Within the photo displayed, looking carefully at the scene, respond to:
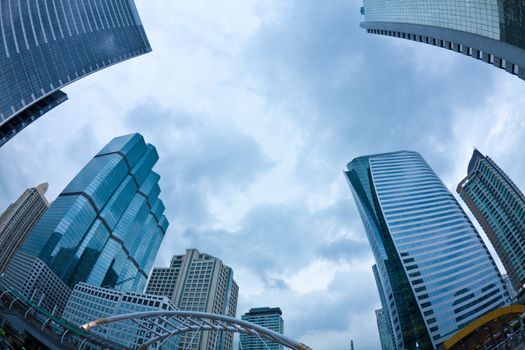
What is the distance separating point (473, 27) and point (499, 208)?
5245 inches

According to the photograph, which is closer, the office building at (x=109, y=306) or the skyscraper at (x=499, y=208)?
the office building at (x=109, y=306)

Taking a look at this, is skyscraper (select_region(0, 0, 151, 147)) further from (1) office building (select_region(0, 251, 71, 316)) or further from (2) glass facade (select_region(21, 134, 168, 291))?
(1) office building (select_region(0, 251, 71, 316))

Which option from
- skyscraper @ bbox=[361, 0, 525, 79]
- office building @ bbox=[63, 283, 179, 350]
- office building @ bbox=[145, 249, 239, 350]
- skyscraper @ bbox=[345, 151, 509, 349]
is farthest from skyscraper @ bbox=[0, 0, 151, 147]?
skyscraper @ bbox=[345, 151, 509, 349]

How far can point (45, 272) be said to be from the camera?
482ft

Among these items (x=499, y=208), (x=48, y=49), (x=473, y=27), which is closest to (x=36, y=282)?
(x=48, y=49)

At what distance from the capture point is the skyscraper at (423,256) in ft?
363

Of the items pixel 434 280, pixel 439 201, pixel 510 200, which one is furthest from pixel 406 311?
pixel 510 200

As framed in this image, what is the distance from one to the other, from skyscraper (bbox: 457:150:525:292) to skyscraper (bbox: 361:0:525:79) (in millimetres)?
108548

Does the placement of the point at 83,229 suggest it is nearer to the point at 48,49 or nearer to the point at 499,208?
the point at 48,49

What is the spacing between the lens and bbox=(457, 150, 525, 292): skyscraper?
461 ft

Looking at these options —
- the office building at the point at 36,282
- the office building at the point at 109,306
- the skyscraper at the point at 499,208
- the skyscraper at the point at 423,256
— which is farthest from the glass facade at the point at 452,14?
the office building at the point at 36,282

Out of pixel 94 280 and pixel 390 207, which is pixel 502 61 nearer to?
pixel 390 207

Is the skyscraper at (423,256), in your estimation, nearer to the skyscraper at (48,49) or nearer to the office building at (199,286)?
the office building at (199,286)

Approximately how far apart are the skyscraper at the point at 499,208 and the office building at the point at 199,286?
12298 centimetres
